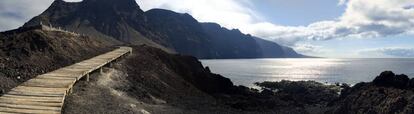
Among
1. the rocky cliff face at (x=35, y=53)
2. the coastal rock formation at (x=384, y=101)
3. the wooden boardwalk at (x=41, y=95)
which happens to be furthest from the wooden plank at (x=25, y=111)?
the coastal rock formation at (x=384, y=101)

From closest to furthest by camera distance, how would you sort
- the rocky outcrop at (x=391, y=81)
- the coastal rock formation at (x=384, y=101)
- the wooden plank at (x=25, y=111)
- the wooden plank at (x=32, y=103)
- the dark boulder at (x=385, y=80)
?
1. the wooden plank at (x=25, y=111)
2. the wooden plank at (x=32, y=103)
3. the coastal rock formation at (x=384, y=101)
4. the rocky outcrop at (x=391, y=81)
5. the dark boulder at (x=385, y=80)

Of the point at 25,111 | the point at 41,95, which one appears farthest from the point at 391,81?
the point at 25,111

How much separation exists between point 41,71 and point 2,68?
10.3 feet

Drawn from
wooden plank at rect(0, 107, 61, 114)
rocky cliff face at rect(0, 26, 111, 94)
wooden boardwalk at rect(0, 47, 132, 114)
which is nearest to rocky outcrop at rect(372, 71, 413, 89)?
rocky cliff face at rect(0, 26, 111, 94)

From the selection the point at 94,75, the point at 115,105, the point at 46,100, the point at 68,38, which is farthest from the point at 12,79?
the point at 68,38

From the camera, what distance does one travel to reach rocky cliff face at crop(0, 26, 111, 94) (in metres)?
39.4

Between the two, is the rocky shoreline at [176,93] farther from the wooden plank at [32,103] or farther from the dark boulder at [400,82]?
the wooden plank at [32,103]

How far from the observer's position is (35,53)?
152ft

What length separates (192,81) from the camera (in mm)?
63062

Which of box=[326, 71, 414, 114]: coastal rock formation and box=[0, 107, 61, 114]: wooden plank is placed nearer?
box=[0, 107, 61, 114]: wooden plank

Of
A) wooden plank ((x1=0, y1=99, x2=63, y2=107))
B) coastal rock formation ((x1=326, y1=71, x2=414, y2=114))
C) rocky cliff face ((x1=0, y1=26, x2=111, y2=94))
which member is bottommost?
coastal rock formation ((x1=326, y1=71, x2=414, y2=114))

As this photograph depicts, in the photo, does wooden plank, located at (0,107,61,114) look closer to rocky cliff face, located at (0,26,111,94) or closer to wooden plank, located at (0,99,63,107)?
wooden plank, located at (0,99,63,107)

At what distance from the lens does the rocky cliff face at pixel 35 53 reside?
39375 mm

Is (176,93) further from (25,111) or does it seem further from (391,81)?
(391,81)
